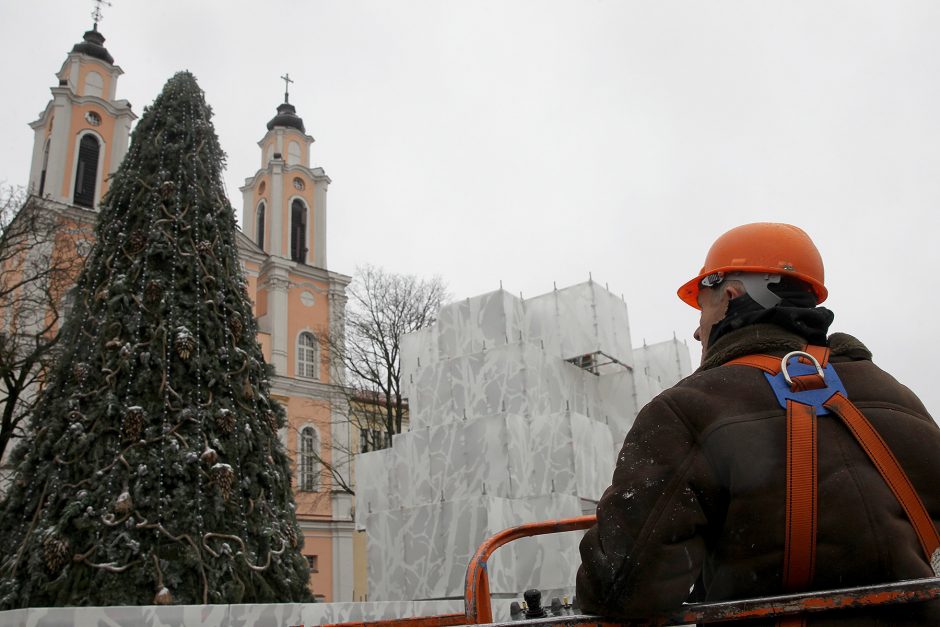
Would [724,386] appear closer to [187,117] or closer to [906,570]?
[906,570]

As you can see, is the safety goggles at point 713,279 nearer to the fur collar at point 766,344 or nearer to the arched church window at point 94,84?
the fur collar at point 766,344

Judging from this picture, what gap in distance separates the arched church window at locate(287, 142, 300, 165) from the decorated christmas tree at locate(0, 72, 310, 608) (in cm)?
3163

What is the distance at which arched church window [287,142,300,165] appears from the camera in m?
39.0

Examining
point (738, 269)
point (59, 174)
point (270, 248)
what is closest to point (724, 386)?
point (738, 269)

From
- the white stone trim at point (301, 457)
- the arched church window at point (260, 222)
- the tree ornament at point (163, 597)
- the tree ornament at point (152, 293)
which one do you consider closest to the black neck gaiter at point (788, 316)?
the tree ornament at point (163, 597)

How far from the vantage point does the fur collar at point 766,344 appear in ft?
6.10

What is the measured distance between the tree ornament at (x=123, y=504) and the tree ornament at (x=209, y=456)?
0.65m

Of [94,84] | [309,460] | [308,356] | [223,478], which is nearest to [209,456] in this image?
[223,478]

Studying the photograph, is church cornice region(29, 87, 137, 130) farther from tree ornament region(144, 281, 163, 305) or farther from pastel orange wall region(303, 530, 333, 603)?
tree ornament region(144, 281, 163, 305)

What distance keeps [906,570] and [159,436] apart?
6196 mm

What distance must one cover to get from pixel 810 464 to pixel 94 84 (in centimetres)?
3730

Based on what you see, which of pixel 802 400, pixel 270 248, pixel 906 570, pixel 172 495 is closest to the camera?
pixel 906 570

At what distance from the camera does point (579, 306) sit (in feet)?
66.8

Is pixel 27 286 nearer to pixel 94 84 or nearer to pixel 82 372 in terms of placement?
pixel 82 372
